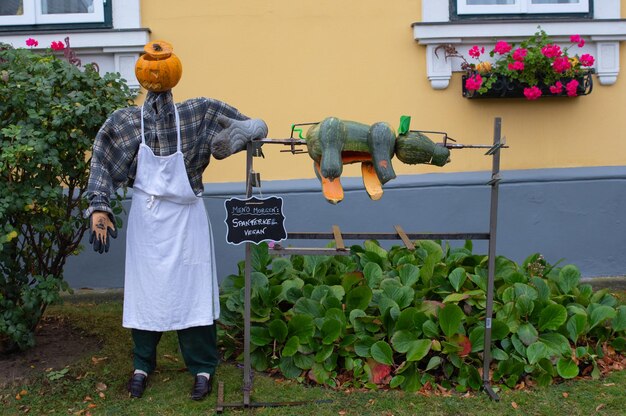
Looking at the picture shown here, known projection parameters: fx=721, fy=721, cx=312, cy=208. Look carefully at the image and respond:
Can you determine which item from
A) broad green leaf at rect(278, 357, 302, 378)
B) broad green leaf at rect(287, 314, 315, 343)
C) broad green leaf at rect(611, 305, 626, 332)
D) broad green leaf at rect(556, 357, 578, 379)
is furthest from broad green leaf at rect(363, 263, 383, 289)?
broad green leaf at rect(611, 305, 626, 332)

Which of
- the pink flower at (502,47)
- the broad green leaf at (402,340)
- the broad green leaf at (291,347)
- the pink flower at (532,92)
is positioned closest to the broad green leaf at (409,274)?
the broad green leaf at (402,340)

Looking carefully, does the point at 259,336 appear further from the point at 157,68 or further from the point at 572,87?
the point at 572,87

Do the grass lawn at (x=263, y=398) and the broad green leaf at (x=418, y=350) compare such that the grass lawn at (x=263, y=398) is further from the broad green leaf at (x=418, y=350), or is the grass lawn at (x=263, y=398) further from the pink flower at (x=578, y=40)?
the pink flower at (x=578, y=40)

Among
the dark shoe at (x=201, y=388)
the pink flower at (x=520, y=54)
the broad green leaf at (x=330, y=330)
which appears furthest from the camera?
the pink flower at (x=520, y=54)

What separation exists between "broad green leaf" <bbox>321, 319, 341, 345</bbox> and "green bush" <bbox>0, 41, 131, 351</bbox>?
1.48 metres

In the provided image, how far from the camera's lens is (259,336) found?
394 cm

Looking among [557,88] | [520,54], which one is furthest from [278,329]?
[557,88]

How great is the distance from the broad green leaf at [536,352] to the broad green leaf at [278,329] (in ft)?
4.26

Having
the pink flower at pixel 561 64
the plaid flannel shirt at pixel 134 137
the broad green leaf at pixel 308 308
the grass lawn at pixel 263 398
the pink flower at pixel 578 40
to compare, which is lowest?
the grass lawn at pixel 263 398

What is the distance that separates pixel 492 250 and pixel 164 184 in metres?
1.69

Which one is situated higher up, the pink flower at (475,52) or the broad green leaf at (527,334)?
the pink flower at (475,52)

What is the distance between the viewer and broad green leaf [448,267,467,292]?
4.12 m

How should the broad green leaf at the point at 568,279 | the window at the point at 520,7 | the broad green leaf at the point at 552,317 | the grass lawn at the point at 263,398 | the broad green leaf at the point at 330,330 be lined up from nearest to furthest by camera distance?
the grass lawn at the point at 263,398, the broad green leaf at the point at 330,330, the broad green leaf at the point at 552,317, the broad green leaf at the point at 568,279, the window at the point at 520,7

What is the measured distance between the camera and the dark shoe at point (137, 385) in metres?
3.76
